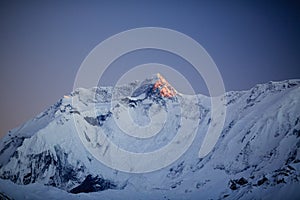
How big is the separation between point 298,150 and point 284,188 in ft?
133

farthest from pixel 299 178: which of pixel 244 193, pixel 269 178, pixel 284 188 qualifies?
pixel 244 193

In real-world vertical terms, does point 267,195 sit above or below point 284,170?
below

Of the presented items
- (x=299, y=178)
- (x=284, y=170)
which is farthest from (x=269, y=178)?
(x=299, y=178)

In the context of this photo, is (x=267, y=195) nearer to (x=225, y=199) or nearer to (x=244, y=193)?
(x=244, y=193)

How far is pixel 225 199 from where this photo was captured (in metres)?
199

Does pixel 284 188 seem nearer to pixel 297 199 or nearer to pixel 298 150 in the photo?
pixel 297 199

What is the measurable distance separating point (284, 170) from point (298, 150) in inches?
1014

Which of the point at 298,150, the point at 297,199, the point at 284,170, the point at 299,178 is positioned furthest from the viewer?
the point at 298,150

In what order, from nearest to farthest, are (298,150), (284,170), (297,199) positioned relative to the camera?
(297,199), (284,170), (298,150)

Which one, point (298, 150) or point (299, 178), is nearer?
point (299, 178)

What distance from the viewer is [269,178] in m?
177

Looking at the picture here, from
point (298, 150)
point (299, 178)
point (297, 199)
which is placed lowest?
point (297, 199)

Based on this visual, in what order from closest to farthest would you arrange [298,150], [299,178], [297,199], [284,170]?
[297,199] → [299,178] → [284,170] → [298,150]

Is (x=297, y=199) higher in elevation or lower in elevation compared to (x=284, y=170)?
lower
